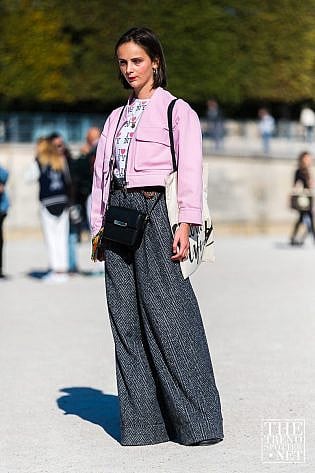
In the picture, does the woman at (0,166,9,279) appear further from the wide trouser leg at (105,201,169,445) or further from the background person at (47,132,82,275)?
the wide trouser leg at (105,201,169,445)

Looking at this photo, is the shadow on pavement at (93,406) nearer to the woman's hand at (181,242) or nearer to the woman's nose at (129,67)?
the woman's hand at (181,242)

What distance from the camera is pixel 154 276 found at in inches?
241

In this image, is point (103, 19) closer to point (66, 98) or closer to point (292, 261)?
point (66, 98)

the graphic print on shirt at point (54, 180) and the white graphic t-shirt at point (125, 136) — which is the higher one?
the white graphic t-shirt at point (125, 136)

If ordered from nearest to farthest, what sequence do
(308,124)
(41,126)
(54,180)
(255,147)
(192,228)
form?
(192,228) < (54,180) < (41,126) < (255,147) < (308,124)

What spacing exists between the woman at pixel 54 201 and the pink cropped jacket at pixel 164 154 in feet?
30.1

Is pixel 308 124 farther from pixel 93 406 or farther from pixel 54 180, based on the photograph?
pixel 93 406

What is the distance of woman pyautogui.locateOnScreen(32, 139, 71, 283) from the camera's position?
15.4 meters

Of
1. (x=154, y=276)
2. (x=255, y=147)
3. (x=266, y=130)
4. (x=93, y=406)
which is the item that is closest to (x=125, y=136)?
(x=154, y=276)

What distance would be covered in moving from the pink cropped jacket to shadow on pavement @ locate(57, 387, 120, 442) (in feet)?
3.73

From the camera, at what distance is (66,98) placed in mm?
40781

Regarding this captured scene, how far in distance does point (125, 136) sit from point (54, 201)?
9.30 m

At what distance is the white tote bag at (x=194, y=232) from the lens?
6.05 m

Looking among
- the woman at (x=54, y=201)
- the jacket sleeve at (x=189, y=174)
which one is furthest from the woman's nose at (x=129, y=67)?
the woman at (x=54, y=201)
